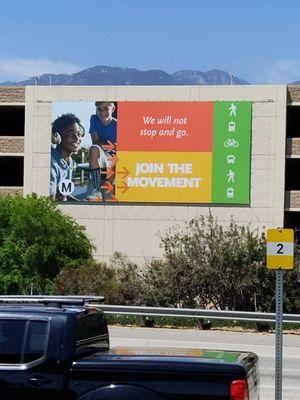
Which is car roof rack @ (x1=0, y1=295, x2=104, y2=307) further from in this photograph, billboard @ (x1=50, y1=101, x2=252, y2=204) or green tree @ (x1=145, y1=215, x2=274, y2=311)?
billboard @ (x1=50, y1=101, x2=252, y2=204)

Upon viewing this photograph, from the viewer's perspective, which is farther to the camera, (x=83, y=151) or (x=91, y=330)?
(x=83, y=151)

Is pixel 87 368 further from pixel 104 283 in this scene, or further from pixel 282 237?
pixel 104 283

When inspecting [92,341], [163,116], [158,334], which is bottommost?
[158,334]

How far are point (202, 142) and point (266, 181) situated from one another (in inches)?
175

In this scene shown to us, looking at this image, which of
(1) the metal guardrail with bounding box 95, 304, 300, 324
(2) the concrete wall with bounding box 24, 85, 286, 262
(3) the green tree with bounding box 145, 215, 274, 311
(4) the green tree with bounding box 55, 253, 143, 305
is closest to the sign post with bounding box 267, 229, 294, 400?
(1) the metal guardrail with bounding box 95, 304, 300, 324

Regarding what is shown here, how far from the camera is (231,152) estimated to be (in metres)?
44.8

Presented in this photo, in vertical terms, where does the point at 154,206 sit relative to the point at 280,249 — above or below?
below

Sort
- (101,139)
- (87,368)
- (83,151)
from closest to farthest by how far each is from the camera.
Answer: (87,368) < (101,139) < (83,151)

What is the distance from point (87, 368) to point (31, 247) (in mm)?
28144

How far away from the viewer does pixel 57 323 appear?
22.0 feet

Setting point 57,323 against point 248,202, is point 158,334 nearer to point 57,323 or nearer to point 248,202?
point 57,323

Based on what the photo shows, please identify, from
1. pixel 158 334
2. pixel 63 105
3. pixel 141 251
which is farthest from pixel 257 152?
pixel 158 334

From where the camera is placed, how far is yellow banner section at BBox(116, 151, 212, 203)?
149ft

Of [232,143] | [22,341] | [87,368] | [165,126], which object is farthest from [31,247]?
[87,368]
